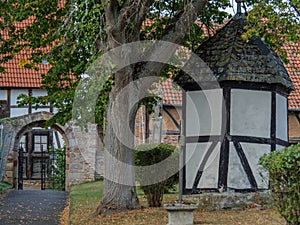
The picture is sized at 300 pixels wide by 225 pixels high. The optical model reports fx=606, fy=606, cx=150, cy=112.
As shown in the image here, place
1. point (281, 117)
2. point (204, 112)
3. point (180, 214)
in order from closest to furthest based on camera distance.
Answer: point (180, 214), point (204, 112), point (281, 117)

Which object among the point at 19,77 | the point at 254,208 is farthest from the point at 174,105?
the point at 254,208

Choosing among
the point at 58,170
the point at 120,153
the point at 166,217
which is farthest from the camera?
the point at 58,170

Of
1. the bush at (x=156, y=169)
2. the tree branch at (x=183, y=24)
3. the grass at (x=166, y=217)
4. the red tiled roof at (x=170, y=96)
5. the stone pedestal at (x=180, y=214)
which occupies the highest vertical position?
the tree branch at (x=183, y=24)

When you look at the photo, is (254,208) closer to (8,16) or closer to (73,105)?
(73,105)

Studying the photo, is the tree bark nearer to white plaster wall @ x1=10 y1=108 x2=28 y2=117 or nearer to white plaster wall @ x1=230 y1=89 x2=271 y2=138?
white plaster wall @ x1=230 y1=89 x2=271 y2=138

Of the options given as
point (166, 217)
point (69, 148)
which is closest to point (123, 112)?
point (166, 217)

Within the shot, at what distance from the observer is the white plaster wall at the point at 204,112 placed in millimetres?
12433

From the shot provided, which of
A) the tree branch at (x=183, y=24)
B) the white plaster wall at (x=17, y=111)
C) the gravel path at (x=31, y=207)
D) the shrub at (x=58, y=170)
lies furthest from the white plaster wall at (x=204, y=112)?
the white plaster wall at (x=17, y=111)

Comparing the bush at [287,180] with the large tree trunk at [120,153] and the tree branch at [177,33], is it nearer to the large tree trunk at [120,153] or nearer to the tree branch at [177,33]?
the large tree trunk at [120,153]

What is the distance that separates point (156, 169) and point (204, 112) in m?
1.56

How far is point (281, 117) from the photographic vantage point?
1298 cm

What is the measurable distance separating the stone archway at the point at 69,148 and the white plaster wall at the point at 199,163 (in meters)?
9.25

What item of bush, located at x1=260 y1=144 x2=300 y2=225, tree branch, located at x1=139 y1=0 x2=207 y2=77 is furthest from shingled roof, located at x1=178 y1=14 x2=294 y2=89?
bush, located at x1=260 y1=144 x2=300 y2=225

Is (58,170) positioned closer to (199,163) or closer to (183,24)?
(199,163)
